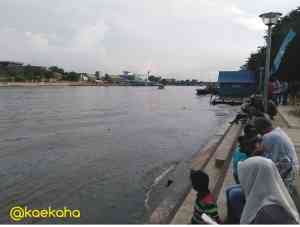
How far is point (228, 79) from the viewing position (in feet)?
111

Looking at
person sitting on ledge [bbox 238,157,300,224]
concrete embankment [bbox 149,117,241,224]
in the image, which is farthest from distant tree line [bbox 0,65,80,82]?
person sitting on ledge [bbox 238,157,300,224]

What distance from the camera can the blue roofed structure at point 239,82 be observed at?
1326 inches

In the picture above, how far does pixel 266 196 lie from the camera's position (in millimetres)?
2740

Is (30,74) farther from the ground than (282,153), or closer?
farther from the ground

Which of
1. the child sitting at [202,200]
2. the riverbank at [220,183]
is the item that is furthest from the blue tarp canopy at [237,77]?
the child sitting at [202,200]

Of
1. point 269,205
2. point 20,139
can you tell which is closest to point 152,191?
point 269,205

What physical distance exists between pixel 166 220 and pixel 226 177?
211cm

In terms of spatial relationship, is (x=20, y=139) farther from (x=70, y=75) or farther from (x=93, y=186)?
(x=70, y=75)

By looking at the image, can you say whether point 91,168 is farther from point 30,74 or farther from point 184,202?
point 30,74

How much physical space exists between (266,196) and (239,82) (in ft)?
108

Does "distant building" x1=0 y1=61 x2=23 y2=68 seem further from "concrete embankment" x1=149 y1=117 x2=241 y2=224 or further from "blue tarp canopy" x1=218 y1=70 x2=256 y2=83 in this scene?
"concrete embankment" x1=149 y1=117 x2=241 y2=224

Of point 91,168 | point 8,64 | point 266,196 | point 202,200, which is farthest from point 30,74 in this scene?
point 266,196

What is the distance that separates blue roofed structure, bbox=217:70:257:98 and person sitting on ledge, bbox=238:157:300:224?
107ft

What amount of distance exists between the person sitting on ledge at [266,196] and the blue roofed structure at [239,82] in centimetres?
3258
